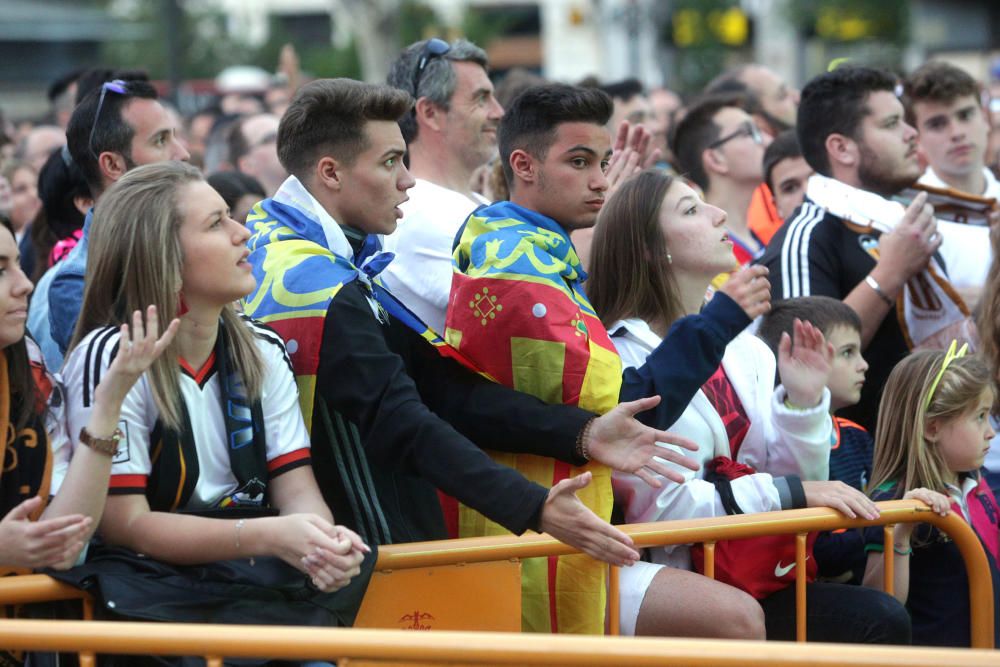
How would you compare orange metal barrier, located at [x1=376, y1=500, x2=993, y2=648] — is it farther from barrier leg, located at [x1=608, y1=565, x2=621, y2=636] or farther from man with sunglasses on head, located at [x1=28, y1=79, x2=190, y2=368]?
man with sunglasses on head, located at [x1=28, y1=79, x2=190, y2=368]

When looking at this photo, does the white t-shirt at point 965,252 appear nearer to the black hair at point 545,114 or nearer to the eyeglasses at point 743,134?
the eyeglasses at point 743,134

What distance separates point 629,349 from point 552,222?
500mm

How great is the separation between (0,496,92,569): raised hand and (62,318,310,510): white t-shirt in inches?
7.7

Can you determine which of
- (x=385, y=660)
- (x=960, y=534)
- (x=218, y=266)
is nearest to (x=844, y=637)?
(x=960, y=534)

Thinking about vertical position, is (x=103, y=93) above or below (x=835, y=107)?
above

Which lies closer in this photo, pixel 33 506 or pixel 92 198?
pixel 33 506

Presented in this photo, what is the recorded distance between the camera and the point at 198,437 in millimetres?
3303

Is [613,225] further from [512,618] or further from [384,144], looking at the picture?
[512,618]

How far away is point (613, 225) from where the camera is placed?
447 cm

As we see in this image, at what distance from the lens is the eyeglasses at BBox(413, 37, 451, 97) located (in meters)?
5.55

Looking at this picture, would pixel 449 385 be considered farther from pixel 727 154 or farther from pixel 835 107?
pixel 727 154

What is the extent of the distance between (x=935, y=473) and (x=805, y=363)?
65cm

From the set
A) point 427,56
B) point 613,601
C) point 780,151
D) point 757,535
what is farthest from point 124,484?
point 780,151

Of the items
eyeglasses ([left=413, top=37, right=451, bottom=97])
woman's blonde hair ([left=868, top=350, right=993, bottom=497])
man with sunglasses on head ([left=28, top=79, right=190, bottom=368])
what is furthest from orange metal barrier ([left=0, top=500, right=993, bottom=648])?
eyeglasses ([left=413, top=37, right=451, bottom=97])
